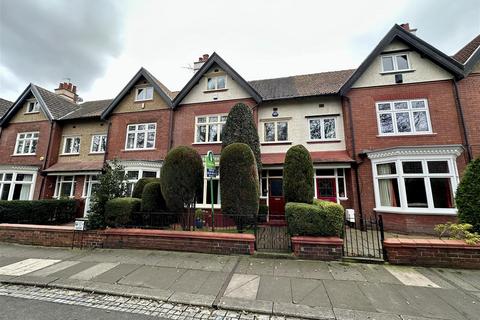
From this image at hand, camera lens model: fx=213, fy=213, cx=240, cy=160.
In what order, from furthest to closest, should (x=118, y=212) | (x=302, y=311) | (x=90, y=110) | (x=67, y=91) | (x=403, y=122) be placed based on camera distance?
(x=67, y=91), (x=90, y=110), (x=403, y=122), (x=118, y=212), (x=302, y=311)

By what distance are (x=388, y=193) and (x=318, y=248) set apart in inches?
247

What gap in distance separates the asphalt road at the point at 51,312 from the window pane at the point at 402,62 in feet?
49.0

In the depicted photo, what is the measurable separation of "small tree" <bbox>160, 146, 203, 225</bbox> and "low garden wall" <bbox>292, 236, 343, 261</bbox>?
400 cm

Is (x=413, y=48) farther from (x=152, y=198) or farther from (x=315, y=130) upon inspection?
(x=152, y=198)

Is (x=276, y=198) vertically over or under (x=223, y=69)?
under

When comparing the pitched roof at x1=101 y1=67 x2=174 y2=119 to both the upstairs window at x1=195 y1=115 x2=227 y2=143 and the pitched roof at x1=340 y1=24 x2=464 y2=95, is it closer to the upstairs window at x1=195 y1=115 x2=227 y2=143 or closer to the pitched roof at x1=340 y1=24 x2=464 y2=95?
the upstairs window at x1=195 y1=115 x2=227 y2=143

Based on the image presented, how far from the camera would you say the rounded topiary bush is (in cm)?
797

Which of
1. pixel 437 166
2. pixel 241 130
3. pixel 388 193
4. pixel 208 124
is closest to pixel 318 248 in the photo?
pixel 388 193

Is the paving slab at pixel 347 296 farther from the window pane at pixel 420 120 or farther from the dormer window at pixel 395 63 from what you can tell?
the dormer window at pixel 395 63

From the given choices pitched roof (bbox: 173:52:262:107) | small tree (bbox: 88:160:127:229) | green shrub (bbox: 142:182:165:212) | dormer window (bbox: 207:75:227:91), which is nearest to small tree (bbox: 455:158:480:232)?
pitched roof (bbox: 173:52:262:107)

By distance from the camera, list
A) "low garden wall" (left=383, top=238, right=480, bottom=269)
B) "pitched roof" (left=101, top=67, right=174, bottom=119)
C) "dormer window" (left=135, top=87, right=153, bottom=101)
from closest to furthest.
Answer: "low garden wall" (left=383, top=238, right=480, bottom=269)
"pitched roof" (left=101, top=67, right=174, bottom=119)
"dormer window" (left=135, top=87, right=153, bottom=101)

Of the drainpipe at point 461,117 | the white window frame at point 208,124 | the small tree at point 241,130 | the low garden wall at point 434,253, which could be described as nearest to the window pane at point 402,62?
the drainpipe at point 461,117

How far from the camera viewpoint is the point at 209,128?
13.4 meters

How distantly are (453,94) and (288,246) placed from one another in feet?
37.2
